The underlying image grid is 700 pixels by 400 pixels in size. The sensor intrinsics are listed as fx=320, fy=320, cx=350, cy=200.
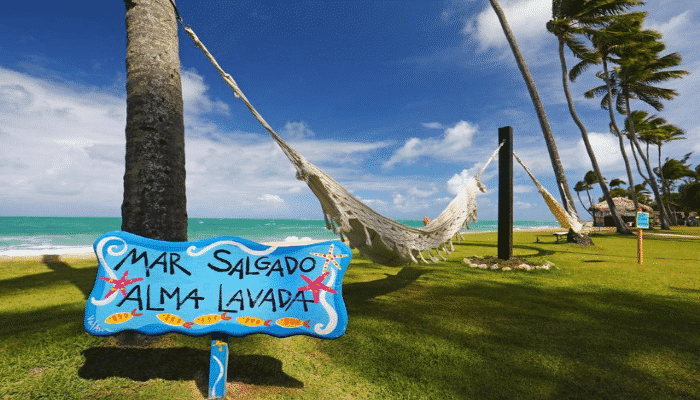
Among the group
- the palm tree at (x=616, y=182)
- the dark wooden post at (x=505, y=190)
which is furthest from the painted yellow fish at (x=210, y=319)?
the palm tree at (x=616, y=182)

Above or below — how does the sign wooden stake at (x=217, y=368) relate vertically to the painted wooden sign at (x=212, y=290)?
below

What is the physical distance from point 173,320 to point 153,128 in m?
1.19

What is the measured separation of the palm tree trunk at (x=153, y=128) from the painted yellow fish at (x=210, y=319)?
74cm

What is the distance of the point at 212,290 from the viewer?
1489mm

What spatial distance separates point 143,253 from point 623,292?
4638mm

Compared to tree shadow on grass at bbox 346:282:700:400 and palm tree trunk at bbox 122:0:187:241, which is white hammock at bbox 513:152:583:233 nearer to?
tree shadow on grass at bbox 346:282:700:400

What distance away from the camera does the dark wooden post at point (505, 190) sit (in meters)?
4.93

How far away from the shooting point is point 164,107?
2029 millimetres

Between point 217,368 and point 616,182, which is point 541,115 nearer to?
point 217,368

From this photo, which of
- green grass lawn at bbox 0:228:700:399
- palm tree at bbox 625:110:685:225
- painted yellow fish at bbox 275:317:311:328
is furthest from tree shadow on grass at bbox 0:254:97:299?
palm tree at bbox 625:110:685:225

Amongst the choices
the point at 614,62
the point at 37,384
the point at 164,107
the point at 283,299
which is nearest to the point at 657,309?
the point at 283,299

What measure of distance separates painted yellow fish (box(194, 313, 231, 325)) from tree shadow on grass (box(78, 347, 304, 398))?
0.41 metres

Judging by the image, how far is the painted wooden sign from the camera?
1.44 meters

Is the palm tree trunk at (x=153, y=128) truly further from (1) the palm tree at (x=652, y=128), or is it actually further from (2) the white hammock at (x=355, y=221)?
(1) the palm tree at (x=652, y=128)
